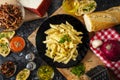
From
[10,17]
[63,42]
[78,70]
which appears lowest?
[78,70]

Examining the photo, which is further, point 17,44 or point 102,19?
point 17,44

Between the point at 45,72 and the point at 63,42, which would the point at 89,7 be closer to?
the point at 63,42

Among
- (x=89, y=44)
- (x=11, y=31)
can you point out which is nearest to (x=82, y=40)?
(x=89, y=44)

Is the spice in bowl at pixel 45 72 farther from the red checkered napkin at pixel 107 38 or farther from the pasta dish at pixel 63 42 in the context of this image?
the red checkered napkin at pixel 107 38

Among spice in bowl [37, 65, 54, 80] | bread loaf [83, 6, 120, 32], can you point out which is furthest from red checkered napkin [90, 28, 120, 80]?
spice in bowl [37, 65, 54, 80]

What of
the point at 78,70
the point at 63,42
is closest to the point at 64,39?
the point at 63,42

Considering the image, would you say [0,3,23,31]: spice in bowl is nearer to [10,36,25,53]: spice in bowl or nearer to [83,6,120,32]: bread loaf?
[10,36,25,53]: spice in bowl

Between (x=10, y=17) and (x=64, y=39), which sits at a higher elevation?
(x=10, y=17)
